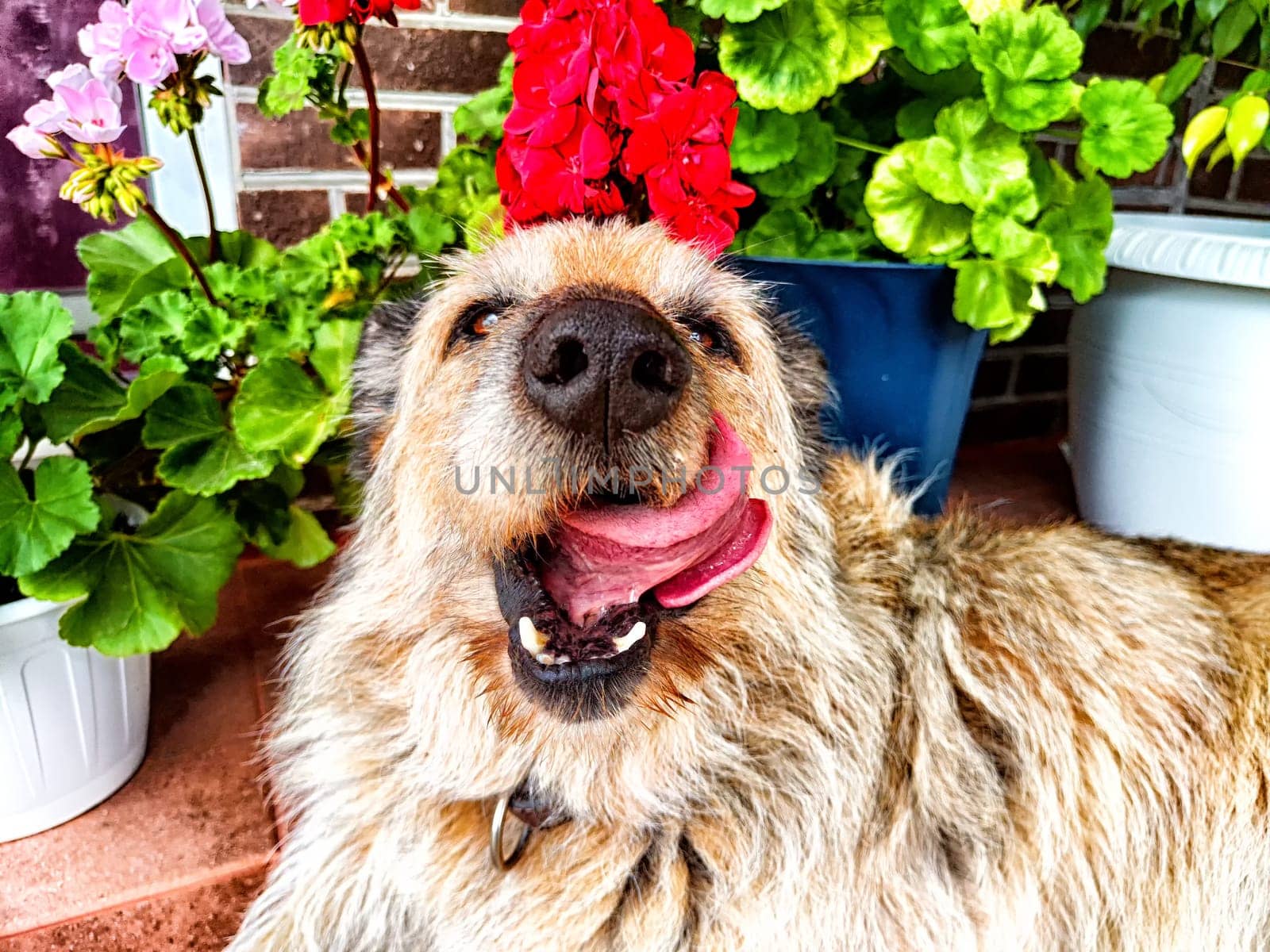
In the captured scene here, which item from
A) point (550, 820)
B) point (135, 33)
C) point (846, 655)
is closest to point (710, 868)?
point (550, 820)

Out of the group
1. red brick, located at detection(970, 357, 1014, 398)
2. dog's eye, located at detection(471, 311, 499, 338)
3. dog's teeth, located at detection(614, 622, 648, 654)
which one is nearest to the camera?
dog's teeth, located at detection(614, 622, 648, 654)

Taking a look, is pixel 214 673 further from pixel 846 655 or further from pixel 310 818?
pixel 846 655

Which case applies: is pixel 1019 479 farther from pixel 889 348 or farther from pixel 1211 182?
pixel 1211 182

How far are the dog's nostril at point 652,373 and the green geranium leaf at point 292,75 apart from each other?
1.01 meters

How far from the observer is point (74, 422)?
131 cm

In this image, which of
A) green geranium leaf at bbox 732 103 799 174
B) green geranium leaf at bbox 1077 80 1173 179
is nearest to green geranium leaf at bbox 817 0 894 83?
green geranium leaf at bbox 732 103 799 174

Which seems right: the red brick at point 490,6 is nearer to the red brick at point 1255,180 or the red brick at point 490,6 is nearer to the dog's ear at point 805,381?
the dog's ear at point 805,381

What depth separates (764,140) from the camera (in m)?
1.54

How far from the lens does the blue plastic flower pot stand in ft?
5.18

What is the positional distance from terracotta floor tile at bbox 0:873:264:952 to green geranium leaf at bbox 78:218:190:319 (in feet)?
3.09

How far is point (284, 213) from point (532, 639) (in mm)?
1545

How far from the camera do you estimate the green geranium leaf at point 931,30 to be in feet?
4.74

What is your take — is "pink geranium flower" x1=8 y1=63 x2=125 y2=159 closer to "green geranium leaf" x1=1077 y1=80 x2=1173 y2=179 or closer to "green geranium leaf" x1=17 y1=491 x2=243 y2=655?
"green geranium leaf" x1=17 y1=491 x2=243 y2=655

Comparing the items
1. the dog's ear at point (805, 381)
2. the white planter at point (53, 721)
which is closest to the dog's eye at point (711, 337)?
the dog's ear at point (805, 381)
